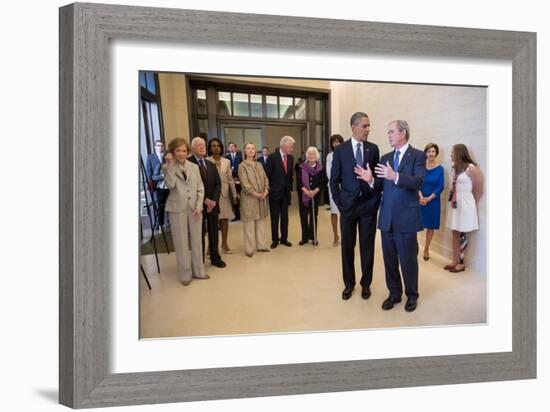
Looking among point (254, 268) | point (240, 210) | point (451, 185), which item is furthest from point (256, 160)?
point (451, 185)

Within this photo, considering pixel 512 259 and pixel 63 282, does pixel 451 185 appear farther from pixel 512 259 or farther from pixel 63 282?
pixel 63 282

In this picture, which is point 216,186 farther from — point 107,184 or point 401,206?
point 401,206

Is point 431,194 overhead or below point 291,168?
below

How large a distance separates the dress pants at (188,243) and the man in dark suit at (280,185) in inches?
15.1

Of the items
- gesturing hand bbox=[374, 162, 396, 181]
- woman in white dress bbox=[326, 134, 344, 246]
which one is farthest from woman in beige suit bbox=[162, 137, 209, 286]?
gesturing hand bbox=[374, 162, 396, 181]

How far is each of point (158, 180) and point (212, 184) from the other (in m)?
0.27

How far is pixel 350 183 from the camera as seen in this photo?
2162mm

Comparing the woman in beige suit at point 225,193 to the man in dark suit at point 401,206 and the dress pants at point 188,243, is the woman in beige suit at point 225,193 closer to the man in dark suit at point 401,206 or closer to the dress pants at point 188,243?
the dress pants at point 188,243

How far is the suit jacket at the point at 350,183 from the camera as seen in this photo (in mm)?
2129

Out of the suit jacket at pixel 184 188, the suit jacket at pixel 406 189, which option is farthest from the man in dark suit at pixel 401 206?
the suit jacket at pixel 184 188

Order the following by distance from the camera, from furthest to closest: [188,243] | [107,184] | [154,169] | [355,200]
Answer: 1. [355,200]
2. [188,243]
3. [154,169]
4. [107,184]

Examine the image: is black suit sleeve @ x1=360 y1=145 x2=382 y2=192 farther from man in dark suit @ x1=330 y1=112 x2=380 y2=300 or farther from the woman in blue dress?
the woman in blue dress

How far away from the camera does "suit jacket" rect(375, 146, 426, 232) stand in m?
2.13

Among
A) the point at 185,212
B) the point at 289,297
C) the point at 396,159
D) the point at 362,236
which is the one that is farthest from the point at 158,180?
the point at 396,159
